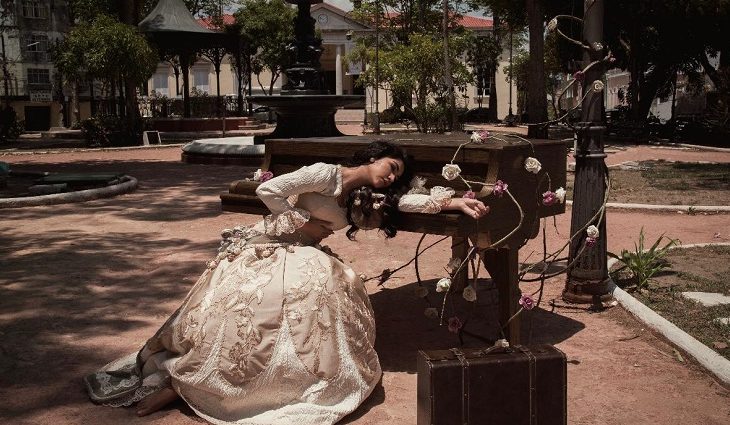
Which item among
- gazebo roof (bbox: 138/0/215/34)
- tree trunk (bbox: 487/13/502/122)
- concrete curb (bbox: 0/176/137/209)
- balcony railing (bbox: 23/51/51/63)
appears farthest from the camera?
balcony railing (bbox: 23/51/51/63)

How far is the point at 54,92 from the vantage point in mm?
47344

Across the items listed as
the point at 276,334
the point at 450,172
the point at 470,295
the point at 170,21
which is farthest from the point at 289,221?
the point at 170,21

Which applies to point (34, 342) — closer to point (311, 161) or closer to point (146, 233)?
point (311, 161)

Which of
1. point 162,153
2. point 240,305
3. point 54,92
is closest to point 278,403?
point 240,305

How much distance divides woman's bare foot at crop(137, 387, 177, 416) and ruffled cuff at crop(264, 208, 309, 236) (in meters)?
0.95

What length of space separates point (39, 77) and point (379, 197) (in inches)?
2096

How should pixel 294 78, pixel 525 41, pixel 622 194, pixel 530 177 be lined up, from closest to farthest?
1. pixel 530 177
2. pixel 622 194
3. pixel 294 78
4. pixel 525 41

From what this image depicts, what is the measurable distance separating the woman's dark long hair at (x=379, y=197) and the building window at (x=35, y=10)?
53.0 metres

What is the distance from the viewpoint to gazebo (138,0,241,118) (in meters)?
24.6

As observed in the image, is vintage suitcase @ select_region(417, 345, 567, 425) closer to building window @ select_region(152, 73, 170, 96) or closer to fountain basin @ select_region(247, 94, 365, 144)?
fountain basin @ select_region(247, 94, 365, 144)

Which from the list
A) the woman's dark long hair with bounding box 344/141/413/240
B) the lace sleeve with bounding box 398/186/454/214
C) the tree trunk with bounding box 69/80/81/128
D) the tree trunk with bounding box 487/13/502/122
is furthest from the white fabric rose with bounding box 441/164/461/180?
the tree trunk with bounding box 487/13/502/122

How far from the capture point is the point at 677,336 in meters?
4.62

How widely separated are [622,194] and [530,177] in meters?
8.22

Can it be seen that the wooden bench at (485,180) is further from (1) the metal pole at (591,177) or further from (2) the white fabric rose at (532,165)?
(1) the metal pole at (591,177)
